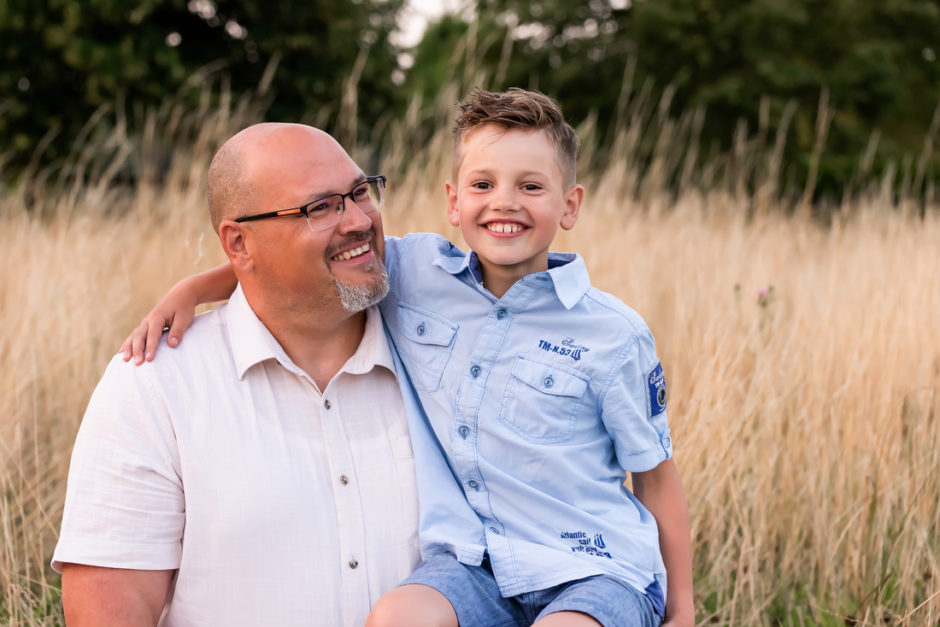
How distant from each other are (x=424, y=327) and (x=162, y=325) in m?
0.62

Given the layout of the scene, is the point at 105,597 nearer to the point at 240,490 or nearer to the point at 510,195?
the point at 240,490

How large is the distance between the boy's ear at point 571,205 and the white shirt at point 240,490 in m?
0.64

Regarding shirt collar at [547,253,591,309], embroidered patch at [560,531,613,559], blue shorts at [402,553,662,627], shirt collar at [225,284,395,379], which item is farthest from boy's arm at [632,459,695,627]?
shirt collar at [225,284,395,379]

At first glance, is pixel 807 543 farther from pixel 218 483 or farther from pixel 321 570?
pixel 218 483

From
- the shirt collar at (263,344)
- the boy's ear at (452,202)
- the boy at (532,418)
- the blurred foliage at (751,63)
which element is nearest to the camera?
the boy at (532,418)

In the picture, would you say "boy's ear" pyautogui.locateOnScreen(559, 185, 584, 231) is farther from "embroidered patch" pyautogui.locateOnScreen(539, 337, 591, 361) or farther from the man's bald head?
the man's bald head

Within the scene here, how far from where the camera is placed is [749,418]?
9.93ft

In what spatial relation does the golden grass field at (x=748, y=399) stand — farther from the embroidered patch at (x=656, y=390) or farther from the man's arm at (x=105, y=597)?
the embroidered patch at (x=656, y=390)

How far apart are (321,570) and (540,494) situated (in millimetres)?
517

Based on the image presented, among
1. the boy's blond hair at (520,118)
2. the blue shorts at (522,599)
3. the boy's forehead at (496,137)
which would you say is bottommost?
the blue shorts at (522,599)

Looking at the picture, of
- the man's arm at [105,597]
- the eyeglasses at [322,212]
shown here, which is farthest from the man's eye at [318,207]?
the man's arm at [105,597]

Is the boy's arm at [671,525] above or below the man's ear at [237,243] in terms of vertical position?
below

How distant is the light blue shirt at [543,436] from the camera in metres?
2.00

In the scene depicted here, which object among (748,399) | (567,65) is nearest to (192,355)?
(748,399)
